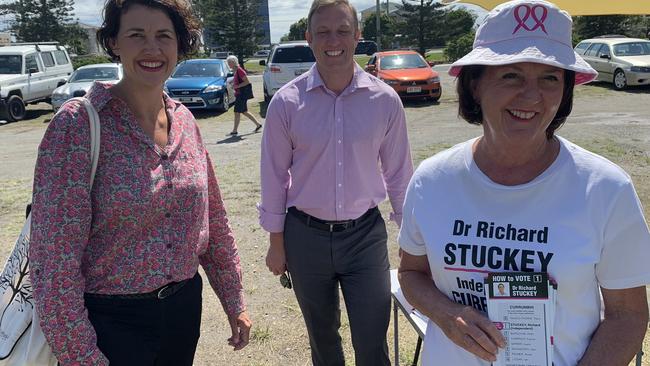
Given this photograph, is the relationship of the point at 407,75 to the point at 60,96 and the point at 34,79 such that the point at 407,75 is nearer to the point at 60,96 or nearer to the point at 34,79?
the point at 60,96

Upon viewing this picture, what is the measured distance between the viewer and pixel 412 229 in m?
1.59

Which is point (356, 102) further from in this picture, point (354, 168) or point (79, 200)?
point (79, 200)

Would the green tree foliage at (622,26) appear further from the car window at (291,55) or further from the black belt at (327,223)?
the black belt at (327,223)

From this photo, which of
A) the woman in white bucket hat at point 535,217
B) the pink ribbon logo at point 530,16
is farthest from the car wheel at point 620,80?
the pink ribbon logo at point 530,16

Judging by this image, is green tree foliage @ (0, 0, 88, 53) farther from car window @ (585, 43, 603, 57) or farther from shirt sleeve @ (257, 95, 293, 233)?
shirt sleeve @ (257, 95, 293, 233)

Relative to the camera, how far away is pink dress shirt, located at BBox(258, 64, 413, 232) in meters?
2.36

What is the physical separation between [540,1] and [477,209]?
0.58 metres

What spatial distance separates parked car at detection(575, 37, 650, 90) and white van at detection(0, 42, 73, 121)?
17.0 m

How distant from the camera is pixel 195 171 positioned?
75.4 inches

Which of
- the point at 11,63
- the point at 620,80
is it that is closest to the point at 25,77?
the point at 11,63

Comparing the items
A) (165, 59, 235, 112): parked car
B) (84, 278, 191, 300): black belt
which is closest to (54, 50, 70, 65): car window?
(165, 59, 235, 112): parked car

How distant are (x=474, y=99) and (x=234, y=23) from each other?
4746 centimetres

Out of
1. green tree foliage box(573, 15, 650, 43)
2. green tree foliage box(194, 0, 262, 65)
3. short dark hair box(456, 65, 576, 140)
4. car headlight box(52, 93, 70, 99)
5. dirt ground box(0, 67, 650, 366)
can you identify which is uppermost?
green tree foliage box(194, 0, 262, 65)

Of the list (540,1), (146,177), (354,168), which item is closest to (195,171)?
(146,177)
